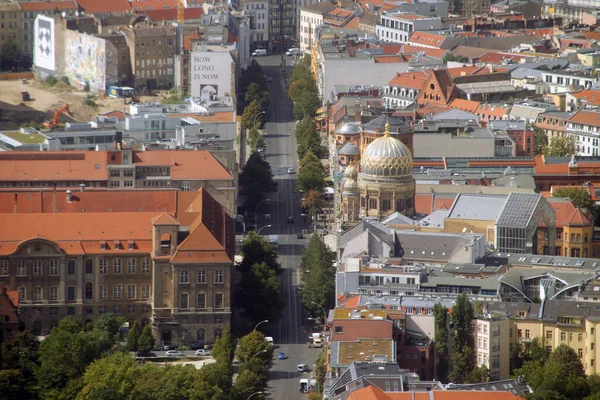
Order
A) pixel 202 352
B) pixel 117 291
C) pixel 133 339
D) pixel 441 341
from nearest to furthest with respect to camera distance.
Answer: pixel 441 341
pixel 133 339
pixel 202 352
pixel 117 291

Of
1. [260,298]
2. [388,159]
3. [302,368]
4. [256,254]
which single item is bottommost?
[302,368]

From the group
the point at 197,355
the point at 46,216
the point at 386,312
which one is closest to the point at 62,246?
the point at 46,216

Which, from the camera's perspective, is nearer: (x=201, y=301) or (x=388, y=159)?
(x=201, y=301)

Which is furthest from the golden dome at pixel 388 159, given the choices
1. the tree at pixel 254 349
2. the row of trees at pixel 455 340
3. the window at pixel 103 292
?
the row of trees at pixel 455 340

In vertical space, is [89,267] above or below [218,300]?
above

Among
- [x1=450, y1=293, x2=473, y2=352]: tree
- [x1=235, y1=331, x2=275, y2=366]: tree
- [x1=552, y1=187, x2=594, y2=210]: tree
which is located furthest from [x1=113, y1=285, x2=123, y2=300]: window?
[x1=552, y1=187, x2=594, y2=210]: tree

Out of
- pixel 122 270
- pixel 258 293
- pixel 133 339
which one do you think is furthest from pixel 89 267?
pixel 258 293

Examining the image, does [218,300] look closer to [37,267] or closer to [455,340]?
[37,267]

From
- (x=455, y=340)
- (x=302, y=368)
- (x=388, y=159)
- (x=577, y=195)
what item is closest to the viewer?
(x=455, y=340)
